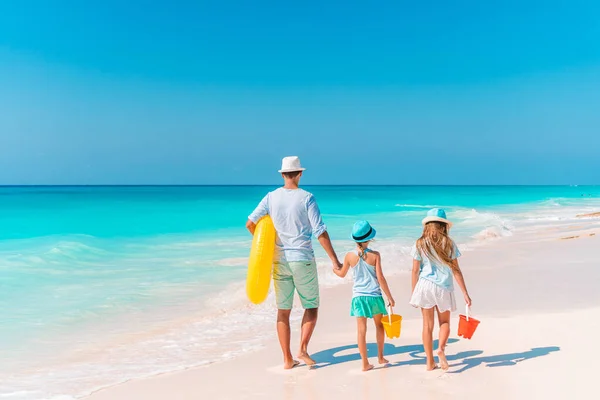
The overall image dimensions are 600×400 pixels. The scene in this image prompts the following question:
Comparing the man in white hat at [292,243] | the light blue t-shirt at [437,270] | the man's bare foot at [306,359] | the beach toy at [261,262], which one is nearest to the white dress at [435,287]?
the light blue t-shirt at [437,270]

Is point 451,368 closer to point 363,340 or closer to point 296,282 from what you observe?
point 363,340

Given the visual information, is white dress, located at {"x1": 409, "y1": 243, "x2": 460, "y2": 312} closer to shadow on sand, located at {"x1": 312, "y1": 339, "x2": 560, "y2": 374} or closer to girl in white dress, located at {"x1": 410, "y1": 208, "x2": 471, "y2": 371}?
girl in white dress, located at {"x1": 410, "y1": 208, "x2": 471, "y2": 371}

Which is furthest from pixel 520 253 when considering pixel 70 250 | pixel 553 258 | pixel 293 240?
pixel 70 250

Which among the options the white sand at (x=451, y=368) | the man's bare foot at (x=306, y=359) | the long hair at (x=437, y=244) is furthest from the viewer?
the man's bare foot at (x=306, y=359)

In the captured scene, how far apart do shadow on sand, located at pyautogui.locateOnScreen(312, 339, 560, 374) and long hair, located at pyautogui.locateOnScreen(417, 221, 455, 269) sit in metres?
0.91

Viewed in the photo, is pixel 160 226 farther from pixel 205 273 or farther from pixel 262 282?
pixel 262 282

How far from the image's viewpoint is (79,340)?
21.6 ft

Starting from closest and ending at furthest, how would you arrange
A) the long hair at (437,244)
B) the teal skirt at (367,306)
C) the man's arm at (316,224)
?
the long hair at (437,244) < the teal skirt at (367,306) < the man's arm at (316,224)

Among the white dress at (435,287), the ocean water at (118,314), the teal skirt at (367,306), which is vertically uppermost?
the white dress at (435,287)

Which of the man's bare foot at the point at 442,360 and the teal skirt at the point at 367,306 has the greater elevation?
the teal skirt at the point at 367,306

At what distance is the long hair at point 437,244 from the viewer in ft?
14.8

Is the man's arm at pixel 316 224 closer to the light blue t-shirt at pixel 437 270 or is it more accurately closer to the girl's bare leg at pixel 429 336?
the light blue t-shirt at pixel 437 270

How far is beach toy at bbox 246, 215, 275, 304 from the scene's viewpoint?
4.84m

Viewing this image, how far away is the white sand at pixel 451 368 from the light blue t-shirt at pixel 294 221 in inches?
40.4
